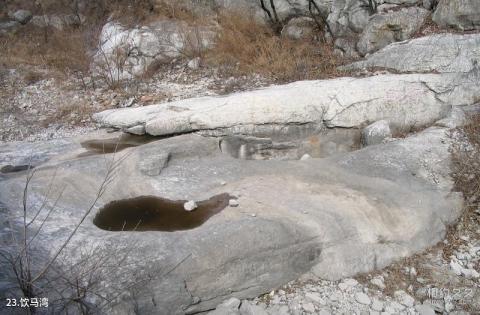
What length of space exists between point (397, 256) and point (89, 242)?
9.18 feet

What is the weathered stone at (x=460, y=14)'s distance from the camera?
7.06 metres

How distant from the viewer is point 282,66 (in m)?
7.72

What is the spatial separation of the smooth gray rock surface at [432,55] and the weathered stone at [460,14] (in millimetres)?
396

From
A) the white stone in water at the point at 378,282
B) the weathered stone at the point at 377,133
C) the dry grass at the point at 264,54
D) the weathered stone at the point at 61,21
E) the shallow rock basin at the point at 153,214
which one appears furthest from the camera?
the weathered stone at the point at 61,21

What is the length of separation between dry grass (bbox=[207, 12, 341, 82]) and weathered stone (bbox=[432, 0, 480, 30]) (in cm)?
192

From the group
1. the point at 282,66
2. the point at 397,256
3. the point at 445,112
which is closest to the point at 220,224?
the point at 397,256

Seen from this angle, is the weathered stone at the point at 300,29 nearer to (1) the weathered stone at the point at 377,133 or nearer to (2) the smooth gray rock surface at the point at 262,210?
(1) the weathered stone at the point at 377,133

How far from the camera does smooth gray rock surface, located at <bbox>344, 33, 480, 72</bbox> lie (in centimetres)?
644

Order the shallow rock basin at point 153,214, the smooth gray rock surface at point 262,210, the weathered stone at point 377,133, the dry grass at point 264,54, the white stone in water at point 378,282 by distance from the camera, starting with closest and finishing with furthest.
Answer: the smooth gray rock surface at point 262,210 < the white stone in water at point 378,282 < the shallow rock basin at point 153,214 < the weathered stone at point 377,133 < the dry grass at point 264,54

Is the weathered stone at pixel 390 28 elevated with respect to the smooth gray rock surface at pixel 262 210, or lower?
elevated

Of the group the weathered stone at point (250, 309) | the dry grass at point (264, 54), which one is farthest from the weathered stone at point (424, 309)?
the dry grass at point (264, 54)

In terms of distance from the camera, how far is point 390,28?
7738 millimetres

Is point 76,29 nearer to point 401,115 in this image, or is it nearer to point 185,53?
point 185,53

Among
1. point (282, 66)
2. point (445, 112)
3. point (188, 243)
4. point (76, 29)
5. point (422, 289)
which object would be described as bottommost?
point (422, 289)
